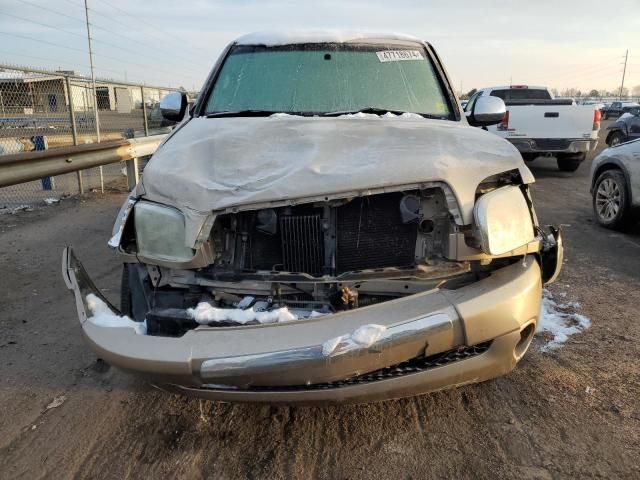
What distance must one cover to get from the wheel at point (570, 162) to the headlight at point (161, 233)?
11.0m

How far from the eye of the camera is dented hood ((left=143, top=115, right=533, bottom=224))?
2.50 meters

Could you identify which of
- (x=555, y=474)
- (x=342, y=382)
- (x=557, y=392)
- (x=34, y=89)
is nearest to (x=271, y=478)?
(x=342, y=382)

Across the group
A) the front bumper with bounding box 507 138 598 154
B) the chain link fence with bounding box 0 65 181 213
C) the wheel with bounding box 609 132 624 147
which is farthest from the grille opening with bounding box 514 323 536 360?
the wheel with bounding box 609 132 624 147

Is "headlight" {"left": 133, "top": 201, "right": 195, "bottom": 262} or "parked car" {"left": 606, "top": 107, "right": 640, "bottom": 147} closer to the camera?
"headlight" {"left": 133, "top": 201, "right": 195, "bottom": 262}

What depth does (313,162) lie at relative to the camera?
8.66 feet

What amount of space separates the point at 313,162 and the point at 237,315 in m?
0.85

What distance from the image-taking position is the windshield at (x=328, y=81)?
12.9 feet

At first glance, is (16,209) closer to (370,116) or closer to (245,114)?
(245,114)

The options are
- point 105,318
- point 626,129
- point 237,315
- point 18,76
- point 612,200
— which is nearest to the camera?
point 237,315

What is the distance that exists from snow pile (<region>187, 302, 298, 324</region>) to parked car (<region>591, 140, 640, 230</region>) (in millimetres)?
5867

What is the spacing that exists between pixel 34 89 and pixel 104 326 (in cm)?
719

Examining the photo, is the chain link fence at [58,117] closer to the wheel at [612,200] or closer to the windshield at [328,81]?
the windshield at [328,81]

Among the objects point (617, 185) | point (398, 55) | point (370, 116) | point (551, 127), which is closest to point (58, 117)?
point (398, 55)

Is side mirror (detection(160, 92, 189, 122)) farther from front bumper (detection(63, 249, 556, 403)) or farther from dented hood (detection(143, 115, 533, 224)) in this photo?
front bumper (detection(63, 249, 556, 403))
